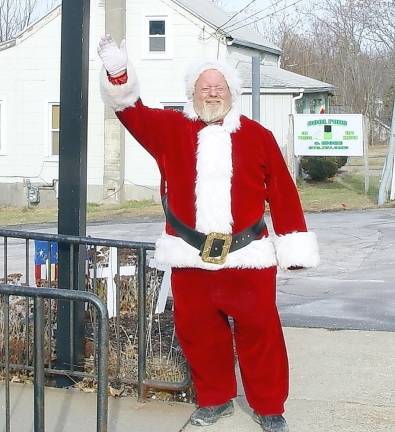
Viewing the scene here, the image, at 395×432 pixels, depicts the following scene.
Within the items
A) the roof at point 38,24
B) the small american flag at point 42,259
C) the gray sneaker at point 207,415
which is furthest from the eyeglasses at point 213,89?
the roof at point 38,24

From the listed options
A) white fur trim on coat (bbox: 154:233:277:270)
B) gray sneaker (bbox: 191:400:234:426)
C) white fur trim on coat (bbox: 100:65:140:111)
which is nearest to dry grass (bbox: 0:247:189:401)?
gray sneaker (bbox: 191:400:234:426)

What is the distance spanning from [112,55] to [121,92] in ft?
0.61

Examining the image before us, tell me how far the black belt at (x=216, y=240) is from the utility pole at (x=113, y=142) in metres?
18.3

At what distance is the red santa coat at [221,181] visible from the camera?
4.28m

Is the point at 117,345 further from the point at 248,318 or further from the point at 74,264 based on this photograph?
the point at 248,318

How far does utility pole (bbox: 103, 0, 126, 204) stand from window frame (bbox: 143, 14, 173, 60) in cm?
57

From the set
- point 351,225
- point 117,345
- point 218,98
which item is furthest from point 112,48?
point 351,225

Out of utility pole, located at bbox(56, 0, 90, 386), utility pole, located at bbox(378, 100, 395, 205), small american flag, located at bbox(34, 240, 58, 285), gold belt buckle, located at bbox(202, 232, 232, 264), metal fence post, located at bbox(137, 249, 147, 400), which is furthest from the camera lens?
utility pole, located at bbox(378, 100, 395, 205)

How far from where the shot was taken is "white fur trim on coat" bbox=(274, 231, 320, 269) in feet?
14.3

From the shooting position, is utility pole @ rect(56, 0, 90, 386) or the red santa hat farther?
utility pole @ rect(56, 0, 90, 386)

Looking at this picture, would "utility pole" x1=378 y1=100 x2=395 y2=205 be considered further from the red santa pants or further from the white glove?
the white glove

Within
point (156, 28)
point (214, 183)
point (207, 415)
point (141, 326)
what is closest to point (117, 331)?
point (141, 326)

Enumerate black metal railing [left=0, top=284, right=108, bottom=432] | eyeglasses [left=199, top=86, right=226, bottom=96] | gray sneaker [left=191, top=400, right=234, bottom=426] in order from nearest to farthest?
1. black metal railing [left=0, top=284, right=108, bottom=432]
2. eyeglasses [left=199, top=86, right=226, bottom=96]
3. gray sneaker [left=191, top=400, right=234, bottom=426]

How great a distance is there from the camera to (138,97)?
14.6 feet
